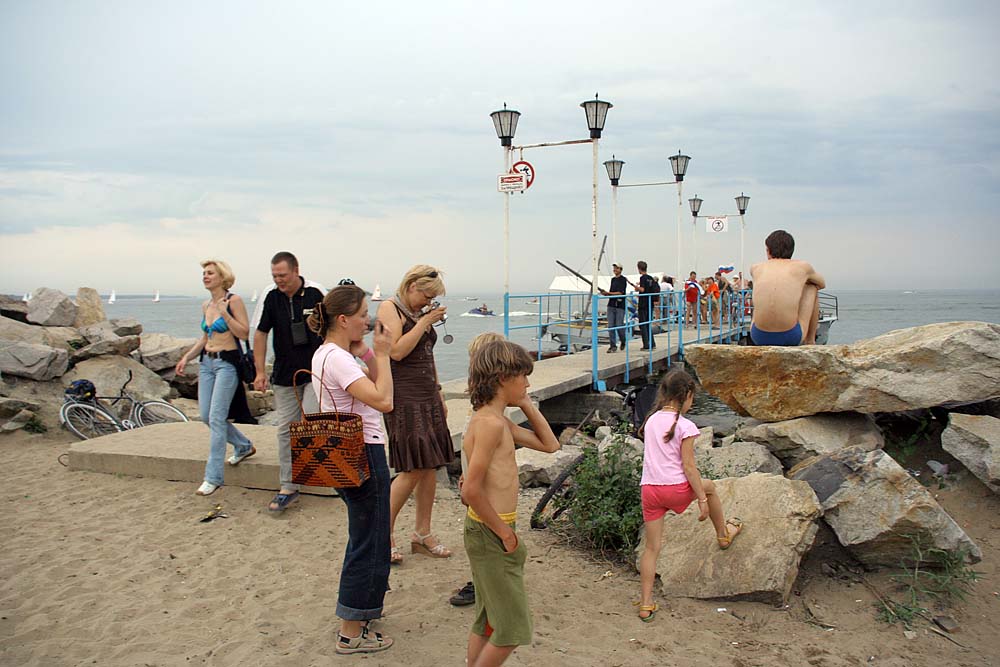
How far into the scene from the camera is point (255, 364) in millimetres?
5352

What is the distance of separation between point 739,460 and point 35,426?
716 centimetres

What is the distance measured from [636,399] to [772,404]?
11.1 ft

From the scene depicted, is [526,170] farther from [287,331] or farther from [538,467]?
[287,331]

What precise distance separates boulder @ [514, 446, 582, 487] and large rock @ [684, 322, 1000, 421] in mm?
1530

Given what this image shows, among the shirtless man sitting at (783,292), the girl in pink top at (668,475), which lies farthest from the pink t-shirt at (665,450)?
the shirtless man sitting at (783,292)

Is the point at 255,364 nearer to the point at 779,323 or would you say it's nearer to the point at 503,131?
the point at 779,323

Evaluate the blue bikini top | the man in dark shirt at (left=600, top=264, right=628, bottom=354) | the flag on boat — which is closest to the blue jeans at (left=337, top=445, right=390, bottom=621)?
the blue bikini top

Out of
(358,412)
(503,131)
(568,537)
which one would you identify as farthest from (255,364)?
(503,131)

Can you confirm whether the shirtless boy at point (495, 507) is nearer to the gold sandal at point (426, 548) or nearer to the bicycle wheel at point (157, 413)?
the gold sandal at point (426, 548)

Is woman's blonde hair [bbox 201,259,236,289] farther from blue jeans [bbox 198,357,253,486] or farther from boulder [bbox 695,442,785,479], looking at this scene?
boulder [bbox 695,442,785,479]

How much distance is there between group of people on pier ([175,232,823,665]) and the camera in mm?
2850

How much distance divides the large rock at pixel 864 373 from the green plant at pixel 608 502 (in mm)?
1906

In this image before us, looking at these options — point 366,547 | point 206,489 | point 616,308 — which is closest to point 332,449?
point 366,547

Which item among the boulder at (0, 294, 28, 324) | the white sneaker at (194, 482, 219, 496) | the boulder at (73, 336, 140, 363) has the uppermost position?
the boulder at (0, 294, 28, 324)
